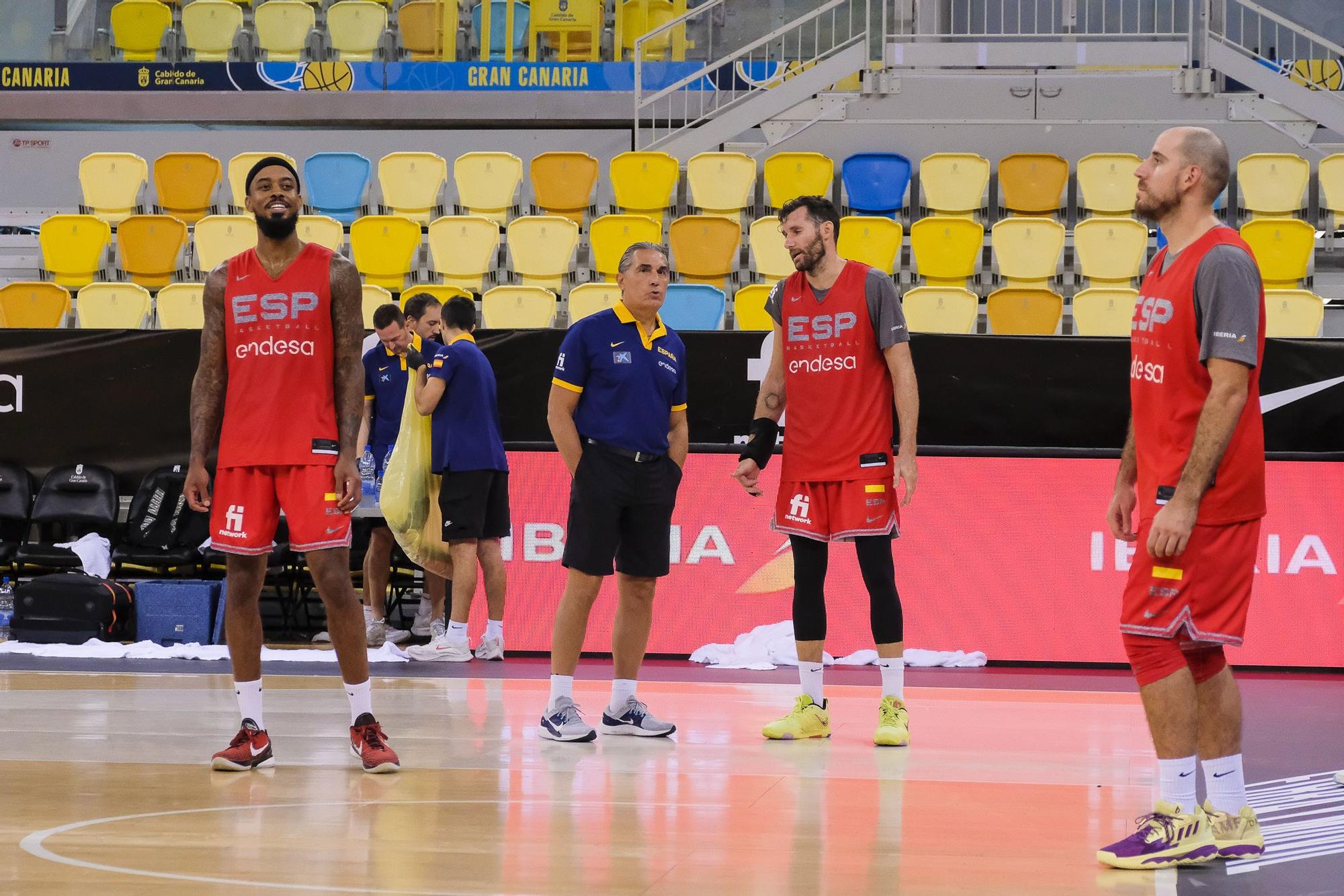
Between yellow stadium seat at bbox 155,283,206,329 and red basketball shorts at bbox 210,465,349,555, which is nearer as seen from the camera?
red basketball shorts at bbox 210,465,349,555

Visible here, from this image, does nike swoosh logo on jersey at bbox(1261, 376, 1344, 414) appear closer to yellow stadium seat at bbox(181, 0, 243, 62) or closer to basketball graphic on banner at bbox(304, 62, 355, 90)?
basketball graphic on banner at bbox(304, 62, 355, 90)

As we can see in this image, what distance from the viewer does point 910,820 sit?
13.0 feet

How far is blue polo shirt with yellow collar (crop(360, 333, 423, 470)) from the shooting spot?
8500 mm

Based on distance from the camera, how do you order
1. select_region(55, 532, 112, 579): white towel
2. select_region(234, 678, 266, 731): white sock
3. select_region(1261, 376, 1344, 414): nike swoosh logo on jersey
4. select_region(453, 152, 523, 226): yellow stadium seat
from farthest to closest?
select_region(453, 152, 523, 226): yellow stadium seat, select_region(55, 532, 112, 579): white towel, select_region(1261, 376, 1344, 414): nike swoosh logo on jersey, select_region(234, 678, 266, 731): white sock

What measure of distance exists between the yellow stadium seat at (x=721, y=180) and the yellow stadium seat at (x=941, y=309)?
261cm

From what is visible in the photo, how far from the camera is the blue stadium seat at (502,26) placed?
51.0 ft

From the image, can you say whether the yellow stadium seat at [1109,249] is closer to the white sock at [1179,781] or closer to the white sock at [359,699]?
the white sock at [359,699]

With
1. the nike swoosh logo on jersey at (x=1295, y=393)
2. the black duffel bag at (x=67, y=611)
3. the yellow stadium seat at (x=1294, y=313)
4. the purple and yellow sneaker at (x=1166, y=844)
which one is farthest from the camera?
the yellow stadium seat at (x=1294, y=313)

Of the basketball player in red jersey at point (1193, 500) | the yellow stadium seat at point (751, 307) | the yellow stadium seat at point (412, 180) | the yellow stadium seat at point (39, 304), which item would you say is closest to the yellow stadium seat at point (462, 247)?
the yellow stadium seat at point (412, 180)

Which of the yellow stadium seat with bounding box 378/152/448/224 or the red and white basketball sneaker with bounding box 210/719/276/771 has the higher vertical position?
the yellow stadium seat with bounding box 378/152/448/224

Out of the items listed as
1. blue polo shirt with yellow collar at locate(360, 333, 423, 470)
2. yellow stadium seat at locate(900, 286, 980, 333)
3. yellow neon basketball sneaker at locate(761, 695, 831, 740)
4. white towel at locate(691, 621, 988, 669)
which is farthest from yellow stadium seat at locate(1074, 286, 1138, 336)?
yellow neon basketball sneaker at locate(761, 695, 831, 740)

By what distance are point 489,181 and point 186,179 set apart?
285cm

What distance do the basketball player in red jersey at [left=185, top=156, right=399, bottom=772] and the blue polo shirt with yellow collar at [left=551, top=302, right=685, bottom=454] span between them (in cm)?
97

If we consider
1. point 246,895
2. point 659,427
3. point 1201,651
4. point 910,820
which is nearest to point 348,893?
point 246,895
